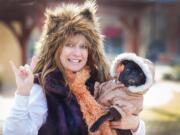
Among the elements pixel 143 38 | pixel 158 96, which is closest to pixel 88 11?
pixel 158 96

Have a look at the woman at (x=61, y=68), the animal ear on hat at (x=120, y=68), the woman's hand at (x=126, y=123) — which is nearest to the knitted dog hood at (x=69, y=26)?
the woman at (x=61, y=68)

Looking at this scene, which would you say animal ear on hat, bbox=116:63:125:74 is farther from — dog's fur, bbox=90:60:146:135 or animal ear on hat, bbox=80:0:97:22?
animal ear on hat, bbox=80:0:97:22

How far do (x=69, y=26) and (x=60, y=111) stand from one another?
0.30 m

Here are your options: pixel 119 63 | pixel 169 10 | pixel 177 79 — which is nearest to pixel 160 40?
pixel 169 10

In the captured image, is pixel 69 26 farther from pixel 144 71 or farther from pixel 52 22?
pixel 144 71

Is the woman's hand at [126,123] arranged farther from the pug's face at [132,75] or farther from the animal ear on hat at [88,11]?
the animal ear on hat at [88,11]

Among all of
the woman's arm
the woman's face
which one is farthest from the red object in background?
the woman's arm

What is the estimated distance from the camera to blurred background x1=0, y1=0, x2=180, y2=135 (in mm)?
10430

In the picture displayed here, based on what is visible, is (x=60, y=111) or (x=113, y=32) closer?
(x=60, y=111)

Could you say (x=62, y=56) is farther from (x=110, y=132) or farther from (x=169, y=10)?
(x=169, y=10)

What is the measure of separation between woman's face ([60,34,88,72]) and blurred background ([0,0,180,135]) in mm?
4952

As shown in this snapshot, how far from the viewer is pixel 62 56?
193 cm

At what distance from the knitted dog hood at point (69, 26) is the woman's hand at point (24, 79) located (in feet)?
0.58

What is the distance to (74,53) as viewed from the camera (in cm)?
191
